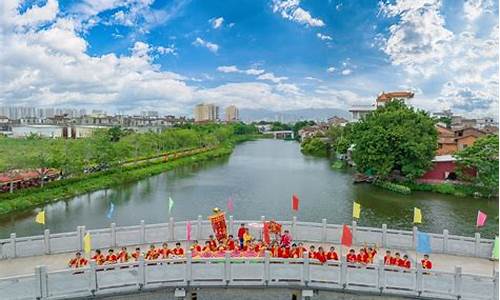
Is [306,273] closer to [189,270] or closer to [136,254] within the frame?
[189,270]

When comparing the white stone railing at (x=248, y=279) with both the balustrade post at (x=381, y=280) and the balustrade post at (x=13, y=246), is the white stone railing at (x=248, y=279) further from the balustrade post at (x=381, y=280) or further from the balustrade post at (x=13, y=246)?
the balustrade post at (x=13, y=246)

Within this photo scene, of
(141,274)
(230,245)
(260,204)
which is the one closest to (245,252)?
(230,245)

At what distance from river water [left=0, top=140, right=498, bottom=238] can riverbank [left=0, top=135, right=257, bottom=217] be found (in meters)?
0.89

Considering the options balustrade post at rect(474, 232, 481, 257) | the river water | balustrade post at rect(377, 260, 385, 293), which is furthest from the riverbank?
balustrade post at rect(474, 232, 481, 257)

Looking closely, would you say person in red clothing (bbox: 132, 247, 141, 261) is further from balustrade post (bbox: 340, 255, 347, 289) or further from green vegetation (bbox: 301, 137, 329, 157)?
green vegetation (bbox: 301, 137, 329, 157)

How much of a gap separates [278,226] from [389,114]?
26242mm

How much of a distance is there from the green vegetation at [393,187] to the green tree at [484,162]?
4.46 metres

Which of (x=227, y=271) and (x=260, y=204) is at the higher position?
(x=227, y=271)

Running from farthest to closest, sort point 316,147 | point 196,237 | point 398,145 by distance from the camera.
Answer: point 316,147 < point 398,145 < point 196,237

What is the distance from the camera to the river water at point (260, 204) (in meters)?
24.4

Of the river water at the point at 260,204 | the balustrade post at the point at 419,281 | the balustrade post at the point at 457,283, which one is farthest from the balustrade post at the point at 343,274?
the river water at the point at 260,204

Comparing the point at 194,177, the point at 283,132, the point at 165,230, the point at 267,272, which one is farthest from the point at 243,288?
the point at 283,132

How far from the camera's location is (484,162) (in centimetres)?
3047

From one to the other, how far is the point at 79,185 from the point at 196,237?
76.9 feet
